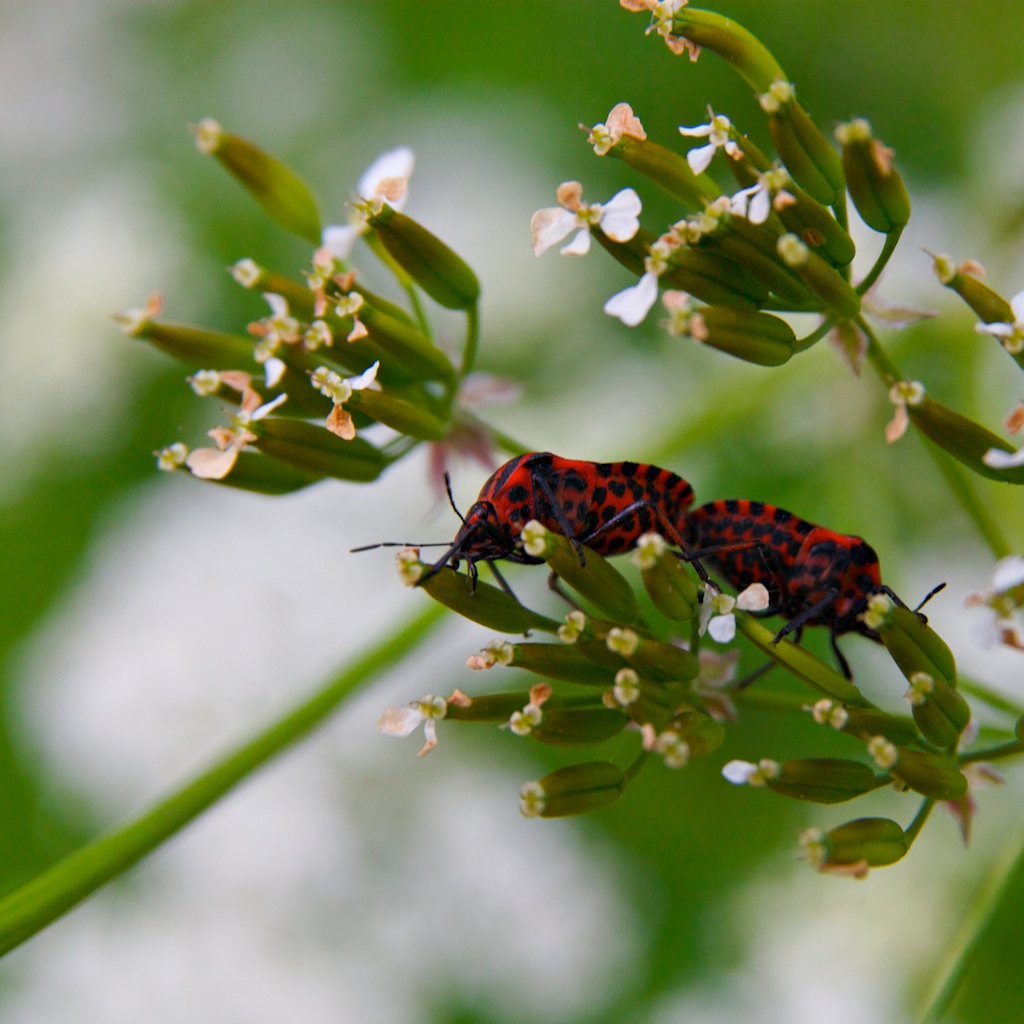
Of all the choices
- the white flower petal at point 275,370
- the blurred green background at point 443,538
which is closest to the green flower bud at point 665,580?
the white flower petal at point 275,370

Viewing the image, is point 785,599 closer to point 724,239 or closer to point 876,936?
point 724,239

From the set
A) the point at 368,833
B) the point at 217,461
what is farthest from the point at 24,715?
the point at 217,461

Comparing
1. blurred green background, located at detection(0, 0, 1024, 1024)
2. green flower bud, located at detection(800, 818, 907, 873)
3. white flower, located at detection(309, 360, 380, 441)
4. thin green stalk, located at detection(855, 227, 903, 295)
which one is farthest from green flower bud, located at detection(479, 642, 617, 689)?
blurred green background, located at detection(0, 0, 1024, 1024)

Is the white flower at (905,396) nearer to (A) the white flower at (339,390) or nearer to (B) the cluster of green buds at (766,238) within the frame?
(B) the cluster of green buds at (766,238)

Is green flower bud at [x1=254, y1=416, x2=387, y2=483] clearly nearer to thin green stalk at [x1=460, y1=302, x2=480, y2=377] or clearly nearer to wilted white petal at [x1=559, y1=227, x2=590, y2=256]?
thin green stalk at [x1=460, y1=302, x2=480, y2=377]

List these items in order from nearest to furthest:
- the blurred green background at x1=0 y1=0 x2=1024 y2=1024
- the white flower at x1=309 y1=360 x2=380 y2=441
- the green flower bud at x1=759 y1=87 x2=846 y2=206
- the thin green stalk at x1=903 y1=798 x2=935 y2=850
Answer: the thin green stalk at x1=903 y1=798 x2=935 y2=850 < the green flower bud at x1=759 y1=87 x2=846 y2=206 < the white flower at x1=309 y1=360 x2=380 y2=441 < the blurred green background at x1=0 y1=0 x2=1024 y2=1024

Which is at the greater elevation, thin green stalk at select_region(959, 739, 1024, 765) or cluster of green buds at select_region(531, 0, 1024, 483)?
cluster of green buds at select_region(531, 0, 1024, 483)

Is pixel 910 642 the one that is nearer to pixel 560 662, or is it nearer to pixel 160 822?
pixel 560 662

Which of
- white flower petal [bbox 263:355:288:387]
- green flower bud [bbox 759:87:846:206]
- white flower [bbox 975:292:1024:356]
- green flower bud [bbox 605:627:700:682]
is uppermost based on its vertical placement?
green flower bud [bbox 759:87:846:206]
